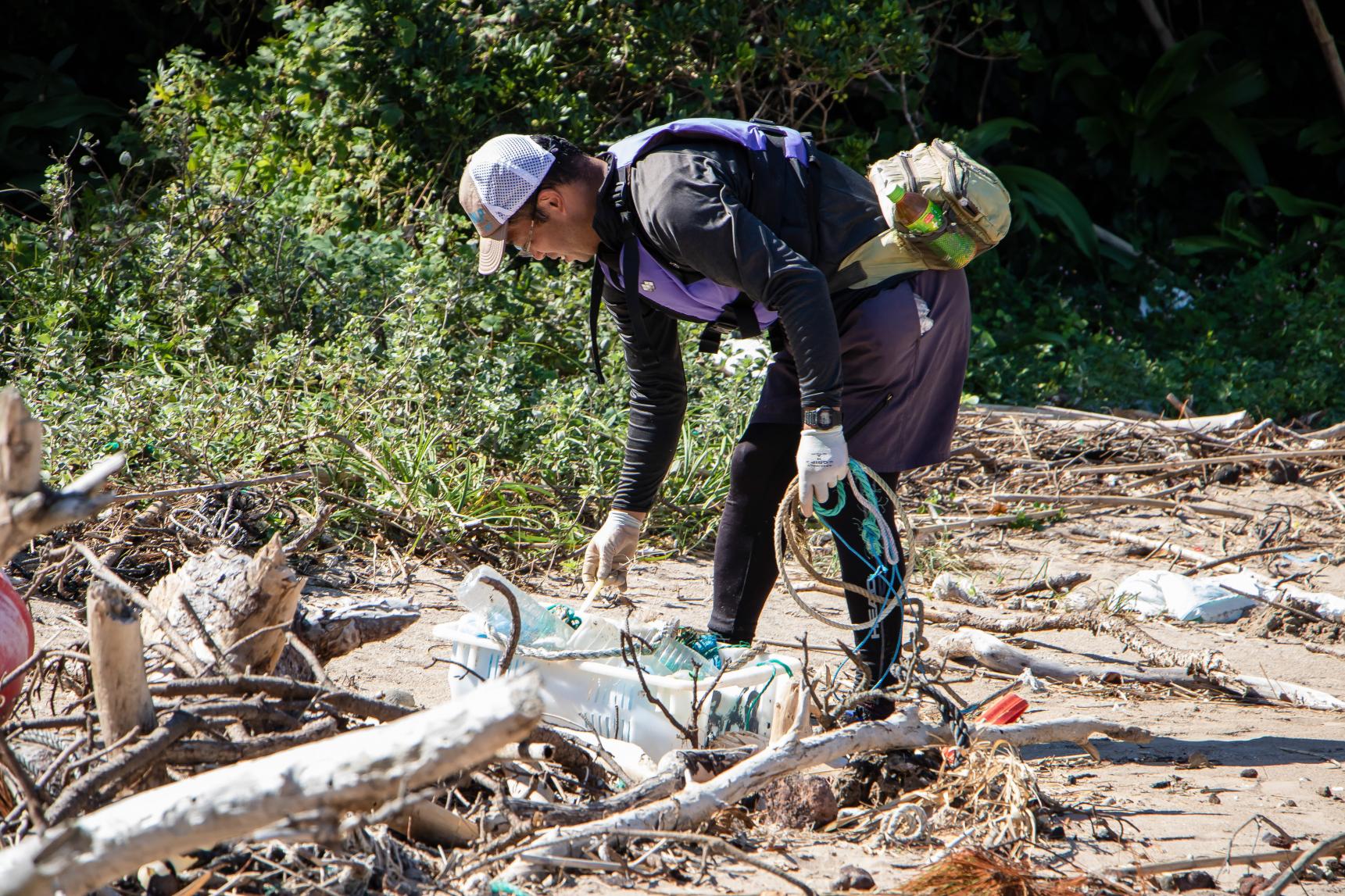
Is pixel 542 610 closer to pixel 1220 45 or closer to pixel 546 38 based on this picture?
pixel 546 38

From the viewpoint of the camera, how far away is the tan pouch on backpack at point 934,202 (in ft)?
9.27

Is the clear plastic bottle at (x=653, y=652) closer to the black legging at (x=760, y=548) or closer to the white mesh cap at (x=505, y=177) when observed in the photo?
the black legging at (x=760, y=548)

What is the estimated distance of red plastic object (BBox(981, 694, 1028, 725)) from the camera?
3154mm

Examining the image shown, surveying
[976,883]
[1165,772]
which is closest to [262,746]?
[976,883]

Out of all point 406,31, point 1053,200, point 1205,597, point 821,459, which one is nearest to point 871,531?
point 821,459

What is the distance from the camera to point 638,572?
4656 mm

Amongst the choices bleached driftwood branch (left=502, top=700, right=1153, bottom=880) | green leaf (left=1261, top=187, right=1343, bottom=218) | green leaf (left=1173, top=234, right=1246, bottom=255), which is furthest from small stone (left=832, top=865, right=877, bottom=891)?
green leaf (left=1261, top=187, right=1343, bottom=218)

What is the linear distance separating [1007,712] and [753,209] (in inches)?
55.7

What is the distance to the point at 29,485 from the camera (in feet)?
5.73

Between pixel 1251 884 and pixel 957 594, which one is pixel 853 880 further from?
pixel 957 594

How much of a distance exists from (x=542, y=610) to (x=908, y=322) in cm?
112

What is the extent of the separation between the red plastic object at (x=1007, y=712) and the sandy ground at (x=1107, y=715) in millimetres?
100

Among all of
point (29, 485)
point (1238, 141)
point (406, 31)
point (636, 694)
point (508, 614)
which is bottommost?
point (636, 694)

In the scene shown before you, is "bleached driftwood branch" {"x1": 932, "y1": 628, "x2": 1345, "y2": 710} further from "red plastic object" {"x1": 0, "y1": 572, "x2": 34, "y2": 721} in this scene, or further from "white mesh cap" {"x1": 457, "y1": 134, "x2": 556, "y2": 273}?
"red plastic object" {"x1": 0, "y1": 572, "x2": 34, "y2": 721}
